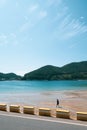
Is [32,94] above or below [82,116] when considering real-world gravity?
below

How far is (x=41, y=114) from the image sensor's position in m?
22.9

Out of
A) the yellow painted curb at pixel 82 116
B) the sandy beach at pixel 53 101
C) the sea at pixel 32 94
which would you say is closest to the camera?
the yellow painted curb at pixel 82 116

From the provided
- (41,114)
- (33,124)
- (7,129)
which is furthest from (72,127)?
(41,114)

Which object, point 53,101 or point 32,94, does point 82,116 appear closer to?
point 53,101

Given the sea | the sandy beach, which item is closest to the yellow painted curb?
the sandy beach

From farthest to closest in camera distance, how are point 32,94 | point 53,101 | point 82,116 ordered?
1. point 32,94
2. point 53,101
3. point 82,116

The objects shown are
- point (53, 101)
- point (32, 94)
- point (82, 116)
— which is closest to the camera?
point (82, 116)

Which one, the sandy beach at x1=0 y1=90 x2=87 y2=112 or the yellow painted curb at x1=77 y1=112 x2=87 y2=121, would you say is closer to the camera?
the yellow painted curb at x1=77 y1=112 x2=87 y2=121

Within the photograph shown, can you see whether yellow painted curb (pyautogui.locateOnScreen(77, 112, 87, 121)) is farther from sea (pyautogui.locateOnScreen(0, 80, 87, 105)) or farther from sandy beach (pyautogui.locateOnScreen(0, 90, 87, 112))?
sea (pyautogui.locateOnScreen(0, 80, 87, 105))

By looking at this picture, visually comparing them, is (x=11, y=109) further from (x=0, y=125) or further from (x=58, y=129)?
(x=58, y=129)

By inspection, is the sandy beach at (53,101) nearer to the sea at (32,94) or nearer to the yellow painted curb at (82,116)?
the sea at (32,94)

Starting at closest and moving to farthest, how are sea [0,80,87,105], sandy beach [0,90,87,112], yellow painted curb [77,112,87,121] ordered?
1. yellow painted curb [77,112,87,121]
2. sandy beach [0,90,87,112]
3. sea [0,80,87,105]

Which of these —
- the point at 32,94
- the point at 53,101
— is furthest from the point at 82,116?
the point at 32,94

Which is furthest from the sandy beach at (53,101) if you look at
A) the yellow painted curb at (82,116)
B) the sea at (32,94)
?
the yellow painted curb at (82,116)
